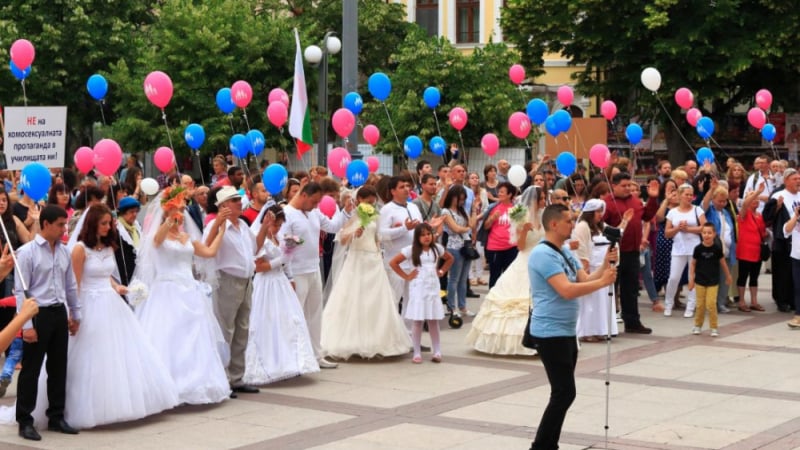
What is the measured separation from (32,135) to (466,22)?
3563 centimetres

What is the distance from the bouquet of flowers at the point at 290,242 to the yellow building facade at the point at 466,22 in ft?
116

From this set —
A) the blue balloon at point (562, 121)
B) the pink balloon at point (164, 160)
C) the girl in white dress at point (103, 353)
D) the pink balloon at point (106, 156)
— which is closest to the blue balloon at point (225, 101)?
the pink balloon at point (164, 160)

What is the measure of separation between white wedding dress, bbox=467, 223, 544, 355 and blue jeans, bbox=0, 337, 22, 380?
464 centimetres

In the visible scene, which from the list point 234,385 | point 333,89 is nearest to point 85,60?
point 333,89

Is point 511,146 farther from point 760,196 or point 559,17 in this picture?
point 760,196

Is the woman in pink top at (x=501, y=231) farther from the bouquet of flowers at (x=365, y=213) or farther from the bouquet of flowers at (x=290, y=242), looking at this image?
the bouquet of flowers at (x=290, y=242)

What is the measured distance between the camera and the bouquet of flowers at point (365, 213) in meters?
13.4

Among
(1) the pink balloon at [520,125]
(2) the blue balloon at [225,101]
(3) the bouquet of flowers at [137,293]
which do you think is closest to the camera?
(3) the bouquet of flowers at [137,293]

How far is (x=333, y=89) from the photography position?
4147cm

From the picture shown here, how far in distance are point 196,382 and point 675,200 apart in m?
8.64

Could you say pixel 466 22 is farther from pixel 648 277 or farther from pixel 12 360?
pixel 12 360

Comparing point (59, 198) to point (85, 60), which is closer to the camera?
point (59, 198)

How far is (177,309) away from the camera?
10.9m

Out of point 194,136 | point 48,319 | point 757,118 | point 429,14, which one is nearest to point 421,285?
point 48,319
